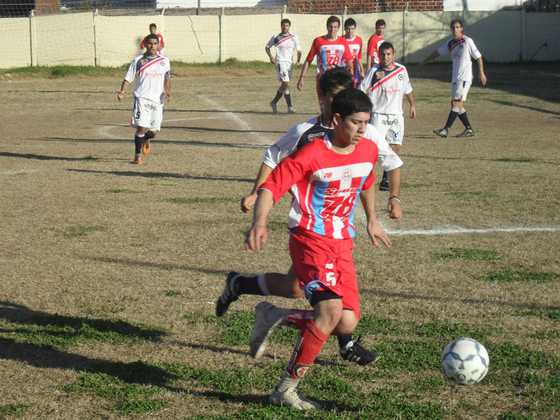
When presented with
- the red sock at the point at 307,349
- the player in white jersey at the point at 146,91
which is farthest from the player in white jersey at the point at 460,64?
the red sock at the point at 307,349

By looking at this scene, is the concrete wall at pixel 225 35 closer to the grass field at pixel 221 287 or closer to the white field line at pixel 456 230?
the grass field at pixel 221 287

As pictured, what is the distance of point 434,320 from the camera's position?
4797 millimetres

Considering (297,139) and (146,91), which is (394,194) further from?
(146,91)

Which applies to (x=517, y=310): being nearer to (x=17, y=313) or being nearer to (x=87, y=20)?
(x=17, y=313)

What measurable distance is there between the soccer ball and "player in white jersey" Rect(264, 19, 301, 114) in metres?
13.6

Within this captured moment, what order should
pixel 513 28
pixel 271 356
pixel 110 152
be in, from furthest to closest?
pixel 513 28 → pixel 110 152 → pixel 271 356

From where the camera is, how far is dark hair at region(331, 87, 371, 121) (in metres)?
3.59

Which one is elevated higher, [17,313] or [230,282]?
[230,282]

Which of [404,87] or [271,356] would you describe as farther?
[404,87]

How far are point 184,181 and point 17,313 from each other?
4.89 meters

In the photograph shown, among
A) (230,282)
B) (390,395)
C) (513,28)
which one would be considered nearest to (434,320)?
(390,395)

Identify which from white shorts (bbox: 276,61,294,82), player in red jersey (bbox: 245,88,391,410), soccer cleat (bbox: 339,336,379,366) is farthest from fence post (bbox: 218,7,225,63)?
soccer cleat (bbox: 339,336,379,366)

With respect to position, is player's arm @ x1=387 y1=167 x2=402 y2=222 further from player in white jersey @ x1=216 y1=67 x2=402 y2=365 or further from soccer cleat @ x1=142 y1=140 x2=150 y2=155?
soccer cleat @ x1=142 y1=140 x2=150 y2=155

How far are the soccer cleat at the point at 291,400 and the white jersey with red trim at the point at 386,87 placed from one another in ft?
20.1
